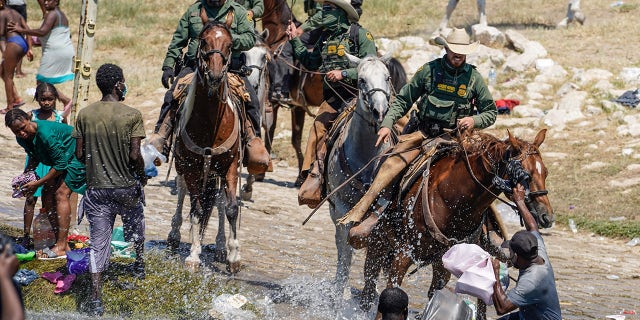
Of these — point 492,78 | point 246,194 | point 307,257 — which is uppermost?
point 492,78

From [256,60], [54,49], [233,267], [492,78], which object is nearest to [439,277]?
[233,267]

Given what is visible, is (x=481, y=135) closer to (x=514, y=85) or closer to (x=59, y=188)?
(x=59, y=188)

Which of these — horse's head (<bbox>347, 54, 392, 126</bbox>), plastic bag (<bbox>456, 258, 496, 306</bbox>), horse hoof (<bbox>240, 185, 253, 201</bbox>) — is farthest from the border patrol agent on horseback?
plastic bag (<bbox>456, 258, 496, 306</bbox>)

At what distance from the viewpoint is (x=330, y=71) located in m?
11.2

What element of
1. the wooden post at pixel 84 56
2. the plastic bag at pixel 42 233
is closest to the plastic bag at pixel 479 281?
the plastic bag at pixel 42 233

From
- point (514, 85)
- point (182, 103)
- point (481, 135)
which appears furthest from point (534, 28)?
point (481, 135)

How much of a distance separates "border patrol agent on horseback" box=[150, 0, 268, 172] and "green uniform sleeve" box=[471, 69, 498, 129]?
284 centimetres

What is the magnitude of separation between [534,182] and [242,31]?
15.2 feet

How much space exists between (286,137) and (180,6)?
11367 millimetres

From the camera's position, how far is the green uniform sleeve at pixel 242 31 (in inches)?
439

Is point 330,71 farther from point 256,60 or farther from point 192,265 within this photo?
point 256,60

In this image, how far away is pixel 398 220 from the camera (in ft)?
29.1

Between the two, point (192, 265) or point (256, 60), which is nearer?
point (192, 265)

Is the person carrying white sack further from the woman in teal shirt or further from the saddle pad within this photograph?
the woman in teal shirt
